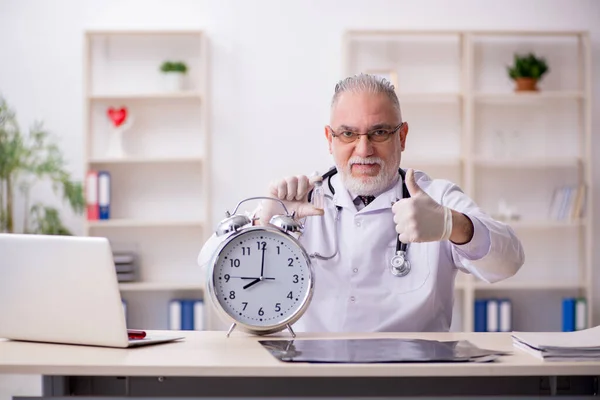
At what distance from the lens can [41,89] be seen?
5.30 m

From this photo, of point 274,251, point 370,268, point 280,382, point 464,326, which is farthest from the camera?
point 464,326

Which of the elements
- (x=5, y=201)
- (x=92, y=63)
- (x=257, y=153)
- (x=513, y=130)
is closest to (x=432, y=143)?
(x=513, y=130)

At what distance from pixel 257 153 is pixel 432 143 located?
1.09m

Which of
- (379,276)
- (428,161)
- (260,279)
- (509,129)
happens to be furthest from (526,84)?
(260,279)

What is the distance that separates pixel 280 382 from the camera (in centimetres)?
175

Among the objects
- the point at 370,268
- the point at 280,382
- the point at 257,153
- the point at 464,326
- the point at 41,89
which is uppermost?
the point at 41,89

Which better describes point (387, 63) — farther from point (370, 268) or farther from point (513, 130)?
point (370, 268)

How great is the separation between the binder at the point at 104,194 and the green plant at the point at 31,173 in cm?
20

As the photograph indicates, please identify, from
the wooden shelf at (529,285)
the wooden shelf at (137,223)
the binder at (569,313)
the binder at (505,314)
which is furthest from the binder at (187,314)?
the binder at (569,313)

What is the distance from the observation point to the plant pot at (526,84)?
512 cm

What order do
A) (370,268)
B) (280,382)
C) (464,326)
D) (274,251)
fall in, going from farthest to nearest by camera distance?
(464,326)
(370,268)
(274,251)
(280,382)

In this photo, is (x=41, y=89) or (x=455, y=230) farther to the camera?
(x=41, y=89)

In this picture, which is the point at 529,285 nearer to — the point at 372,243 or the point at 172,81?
the point at 172,81

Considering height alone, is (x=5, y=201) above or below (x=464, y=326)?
above
